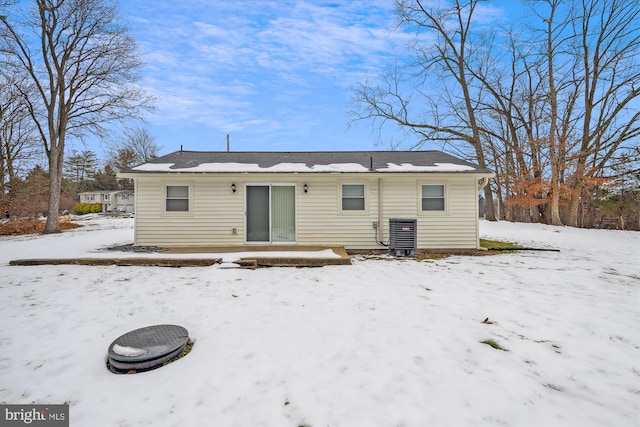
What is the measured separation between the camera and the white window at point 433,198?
866 centimetres

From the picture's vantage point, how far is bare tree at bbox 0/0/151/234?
1323 cm

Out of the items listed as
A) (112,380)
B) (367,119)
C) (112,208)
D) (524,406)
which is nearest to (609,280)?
(524,406)

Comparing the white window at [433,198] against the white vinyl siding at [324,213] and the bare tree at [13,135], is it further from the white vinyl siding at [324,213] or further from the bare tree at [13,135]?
the bare tree at [13,135]

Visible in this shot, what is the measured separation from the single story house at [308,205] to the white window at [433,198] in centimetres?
3

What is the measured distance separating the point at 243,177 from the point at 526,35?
19.7 m

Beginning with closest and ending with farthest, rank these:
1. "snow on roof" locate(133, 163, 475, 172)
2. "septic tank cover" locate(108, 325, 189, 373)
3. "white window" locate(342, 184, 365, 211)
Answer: "septic tank cover" locate(108, 325, 189, 373)
"snow on roof" locate(133, 163, 475, 172)
"white window" locate(342, 184, 365, 211)

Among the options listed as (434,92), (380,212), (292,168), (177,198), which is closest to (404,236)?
(380,212)

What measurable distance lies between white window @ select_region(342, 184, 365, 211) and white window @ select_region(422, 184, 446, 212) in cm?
193

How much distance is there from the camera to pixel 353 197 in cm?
865

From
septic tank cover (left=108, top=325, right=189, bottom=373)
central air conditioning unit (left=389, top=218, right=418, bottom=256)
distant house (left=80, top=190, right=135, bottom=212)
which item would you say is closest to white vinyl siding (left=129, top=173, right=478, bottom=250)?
central air conditioning unit (left=389, top=218, right=418, bottom=256)

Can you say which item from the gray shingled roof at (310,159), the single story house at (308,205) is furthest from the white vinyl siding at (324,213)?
the gray shingled roof at (310,159)

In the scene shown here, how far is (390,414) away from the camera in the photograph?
1924mm

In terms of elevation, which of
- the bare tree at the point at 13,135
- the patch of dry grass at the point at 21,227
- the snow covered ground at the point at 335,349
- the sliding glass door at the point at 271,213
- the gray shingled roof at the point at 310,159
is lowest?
the snow covered ground at the point at 335,349

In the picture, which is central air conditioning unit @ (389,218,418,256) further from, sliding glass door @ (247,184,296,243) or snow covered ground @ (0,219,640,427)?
sliding glass door @ (247,184,296,243)
